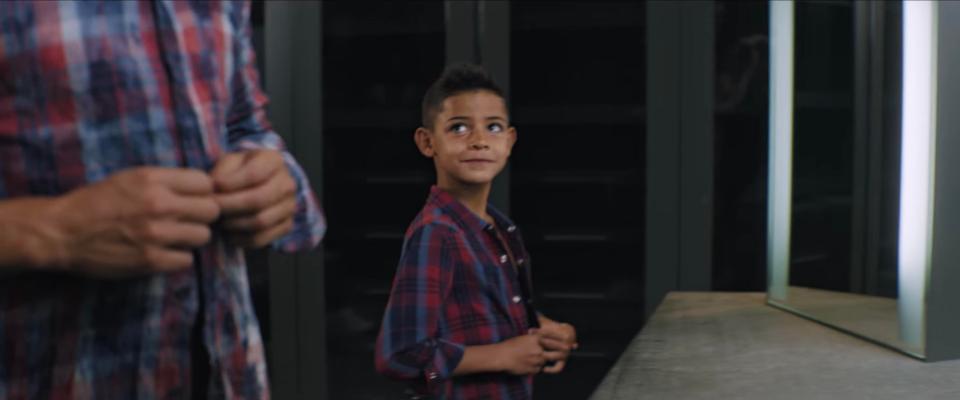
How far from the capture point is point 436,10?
3232 mm

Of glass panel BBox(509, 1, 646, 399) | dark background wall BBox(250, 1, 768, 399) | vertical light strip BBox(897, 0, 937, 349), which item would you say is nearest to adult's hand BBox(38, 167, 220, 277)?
vertical light strip BBox(897, 0, 937, 349)

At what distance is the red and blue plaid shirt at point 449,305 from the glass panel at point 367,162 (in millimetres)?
1736

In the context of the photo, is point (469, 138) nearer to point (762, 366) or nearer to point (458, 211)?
point (458, 211)

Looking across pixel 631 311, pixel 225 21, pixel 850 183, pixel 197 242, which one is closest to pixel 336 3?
pixel 631 311

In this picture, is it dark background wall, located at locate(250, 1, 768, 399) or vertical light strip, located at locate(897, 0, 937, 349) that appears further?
dark background wall, located at locate(250, 1, 768, 399)

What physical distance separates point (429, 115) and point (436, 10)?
1619 mm

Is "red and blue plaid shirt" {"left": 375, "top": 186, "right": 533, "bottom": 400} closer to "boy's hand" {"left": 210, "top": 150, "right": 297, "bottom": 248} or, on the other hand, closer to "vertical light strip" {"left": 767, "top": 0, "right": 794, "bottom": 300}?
"boy's hand" {"left": 210, "top": 150, "right": 297, "bottom": 248}

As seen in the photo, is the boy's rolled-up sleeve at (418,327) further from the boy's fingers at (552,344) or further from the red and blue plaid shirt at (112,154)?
the red and blue plaid shirt at (112,154)

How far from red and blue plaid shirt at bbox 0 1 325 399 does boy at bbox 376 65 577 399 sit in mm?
584

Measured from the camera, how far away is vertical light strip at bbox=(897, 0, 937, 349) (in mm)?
1597

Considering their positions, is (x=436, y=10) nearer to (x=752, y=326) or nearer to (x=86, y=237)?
(x=752, y=326)

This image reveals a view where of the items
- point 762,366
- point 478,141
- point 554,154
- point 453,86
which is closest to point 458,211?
point 478,141

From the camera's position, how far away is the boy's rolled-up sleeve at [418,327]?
1.49m

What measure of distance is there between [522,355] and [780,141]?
1.01 metres
